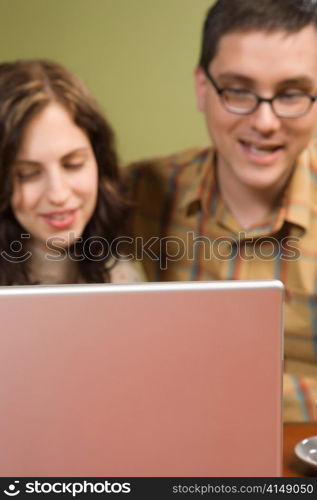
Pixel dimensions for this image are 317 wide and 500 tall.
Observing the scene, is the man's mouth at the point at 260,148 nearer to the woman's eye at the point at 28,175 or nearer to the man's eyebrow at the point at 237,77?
the man's eyebrow at the point at 237,77

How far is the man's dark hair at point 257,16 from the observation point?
1.44 m

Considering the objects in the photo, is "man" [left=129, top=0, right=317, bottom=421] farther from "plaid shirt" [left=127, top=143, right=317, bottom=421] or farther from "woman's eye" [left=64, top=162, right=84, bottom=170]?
"woman's eye" [left=64, top=162, right=84, bottom=170]

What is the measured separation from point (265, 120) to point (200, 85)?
174 millimetres

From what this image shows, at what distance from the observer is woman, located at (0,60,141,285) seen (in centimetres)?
149

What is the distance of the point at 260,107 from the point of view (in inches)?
59.1

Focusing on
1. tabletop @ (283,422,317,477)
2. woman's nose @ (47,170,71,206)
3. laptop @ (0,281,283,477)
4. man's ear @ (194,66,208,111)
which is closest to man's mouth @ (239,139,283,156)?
man's ear @ (194,66,208,111)

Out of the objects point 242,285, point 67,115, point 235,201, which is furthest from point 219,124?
point 242,285

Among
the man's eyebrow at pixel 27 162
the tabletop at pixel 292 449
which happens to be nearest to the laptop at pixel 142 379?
the tabletop at pixel 292 449

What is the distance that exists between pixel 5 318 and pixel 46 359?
0.06m

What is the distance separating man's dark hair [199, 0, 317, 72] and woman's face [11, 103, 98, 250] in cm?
40

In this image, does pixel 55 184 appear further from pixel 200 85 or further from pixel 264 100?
pixel 264 100

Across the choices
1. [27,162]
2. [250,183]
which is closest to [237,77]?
[250,183]

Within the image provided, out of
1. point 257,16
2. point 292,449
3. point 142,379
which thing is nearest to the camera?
point 142,379

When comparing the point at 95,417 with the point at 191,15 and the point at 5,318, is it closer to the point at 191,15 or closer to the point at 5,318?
the point at 5,318
